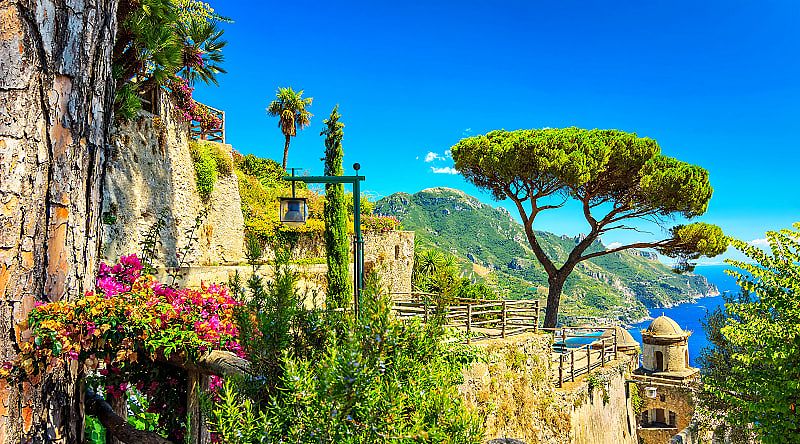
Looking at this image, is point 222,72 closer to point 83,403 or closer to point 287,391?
point 83,403

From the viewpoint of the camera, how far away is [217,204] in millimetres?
14680

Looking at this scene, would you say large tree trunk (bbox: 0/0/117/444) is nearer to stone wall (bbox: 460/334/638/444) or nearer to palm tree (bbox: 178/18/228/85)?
stone wall (bbox: 460/334/638/444)

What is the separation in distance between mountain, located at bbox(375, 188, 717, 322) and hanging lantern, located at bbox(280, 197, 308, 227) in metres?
75.5

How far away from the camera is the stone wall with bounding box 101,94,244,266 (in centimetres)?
1012

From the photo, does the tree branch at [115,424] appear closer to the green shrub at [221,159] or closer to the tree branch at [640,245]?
the green shrub at [221,159]

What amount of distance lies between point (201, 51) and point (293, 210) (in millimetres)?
7623

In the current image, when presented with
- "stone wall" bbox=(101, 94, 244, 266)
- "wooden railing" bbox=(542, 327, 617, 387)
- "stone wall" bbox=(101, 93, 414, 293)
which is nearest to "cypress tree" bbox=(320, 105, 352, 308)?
"stone wall" bbox=(101, 93, 414, 293)

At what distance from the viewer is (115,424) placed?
101 inches

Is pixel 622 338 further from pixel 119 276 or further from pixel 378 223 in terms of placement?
pixel 119 276

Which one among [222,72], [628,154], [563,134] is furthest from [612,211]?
[222,72]

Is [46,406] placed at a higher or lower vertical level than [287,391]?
lower

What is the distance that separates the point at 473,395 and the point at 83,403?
6994 mm

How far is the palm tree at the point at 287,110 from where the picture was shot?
81.7 ft

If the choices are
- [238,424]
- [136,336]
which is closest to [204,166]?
[136,336]
